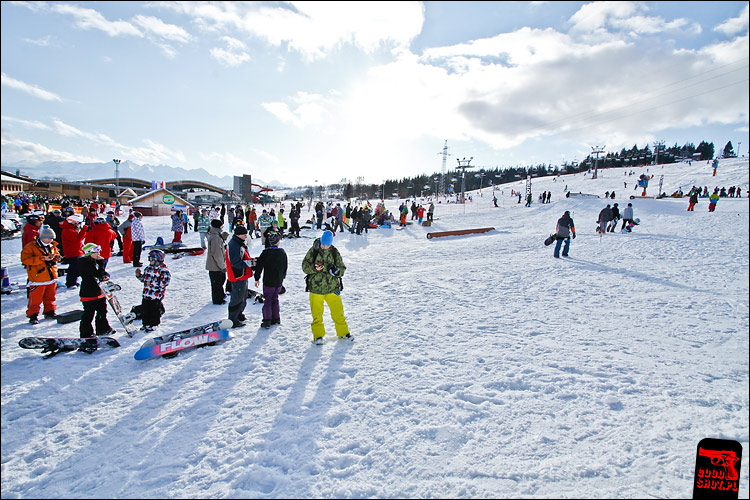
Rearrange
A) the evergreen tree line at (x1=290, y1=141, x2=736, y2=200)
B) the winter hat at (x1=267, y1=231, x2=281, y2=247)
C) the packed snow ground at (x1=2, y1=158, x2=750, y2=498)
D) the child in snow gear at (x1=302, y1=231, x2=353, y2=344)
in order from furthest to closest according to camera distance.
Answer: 1. the evergreen tree line at (x1=290, y1=141, x2=736, y2=200)
2. the winter hat at (x1=267, y1=231, x2=281, y2=247)
3. the child in snow gear at (x1=302, y1=231, x2=353, y2=344)
4. the packed snow ground at (x1=2, y1=158, x2=750, y2=498)

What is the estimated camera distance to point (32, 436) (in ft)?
10.6

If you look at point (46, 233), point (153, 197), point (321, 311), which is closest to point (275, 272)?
point (321, 311)

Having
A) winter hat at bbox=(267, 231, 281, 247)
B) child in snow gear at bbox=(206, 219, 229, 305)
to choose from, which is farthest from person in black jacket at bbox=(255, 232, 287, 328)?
child in snow gear at bbox=(206, 219, 229, 305)

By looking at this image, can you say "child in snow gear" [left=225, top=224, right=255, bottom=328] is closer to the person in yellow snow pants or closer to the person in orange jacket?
the person in yellow snow pants

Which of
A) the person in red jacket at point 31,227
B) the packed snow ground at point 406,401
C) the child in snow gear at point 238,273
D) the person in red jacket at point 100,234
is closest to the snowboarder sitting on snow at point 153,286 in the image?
the packed snow ground at point 406,401

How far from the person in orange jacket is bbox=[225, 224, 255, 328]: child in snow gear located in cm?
257

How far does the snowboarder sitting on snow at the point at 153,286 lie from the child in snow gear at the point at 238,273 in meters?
0.99

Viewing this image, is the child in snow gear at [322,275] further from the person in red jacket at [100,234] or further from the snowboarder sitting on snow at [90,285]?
the person in red jacket at [100,234]

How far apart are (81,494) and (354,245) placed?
1337cm

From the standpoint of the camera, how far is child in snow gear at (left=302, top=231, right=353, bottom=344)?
513 cm

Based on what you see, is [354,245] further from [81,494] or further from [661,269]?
[81,494]

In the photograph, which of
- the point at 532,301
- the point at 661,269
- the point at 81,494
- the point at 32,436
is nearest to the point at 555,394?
the point at 532,301

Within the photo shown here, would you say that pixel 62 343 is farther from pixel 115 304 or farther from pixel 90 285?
pixel 115 304

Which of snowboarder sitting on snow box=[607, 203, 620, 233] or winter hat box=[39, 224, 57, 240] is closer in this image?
winter hat box=[39, 224, 57, 240]
